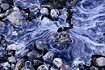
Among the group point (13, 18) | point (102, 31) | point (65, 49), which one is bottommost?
point (65, 49)

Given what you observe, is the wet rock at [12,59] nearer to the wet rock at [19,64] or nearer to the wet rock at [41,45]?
the wet rock at [19,64]

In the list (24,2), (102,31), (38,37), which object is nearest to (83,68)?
(102,31)

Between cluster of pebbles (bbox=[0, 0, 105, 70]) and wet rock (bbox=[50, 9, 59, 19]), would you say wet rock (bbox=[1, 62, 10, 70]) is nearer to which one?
cluster of pebbles (bbox=[0, 0, 105, 70])

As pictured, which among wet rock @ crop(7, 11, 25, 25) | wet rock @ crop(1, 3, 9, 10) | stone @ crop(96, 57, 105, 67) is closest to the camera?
stone @ crop(96, 57, 105, 67)

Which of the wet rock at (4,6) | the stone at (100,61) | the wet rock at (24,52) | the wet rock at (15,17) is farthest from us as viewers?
the wet rock at (4,6)

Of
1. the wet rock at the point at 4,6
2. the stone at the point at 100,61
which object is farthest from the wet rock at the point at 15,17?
the stone at the point at 100,61

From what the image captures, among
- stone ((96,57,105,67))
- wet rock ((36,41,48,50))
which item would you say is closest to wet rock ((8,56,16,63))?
wet rock ((36,41,48,50))

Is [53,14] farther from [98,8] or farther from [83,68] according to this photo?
[83,68]

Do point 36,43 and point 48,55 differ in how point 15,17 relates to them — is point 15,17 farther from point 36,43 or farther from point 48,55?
point 48,55
